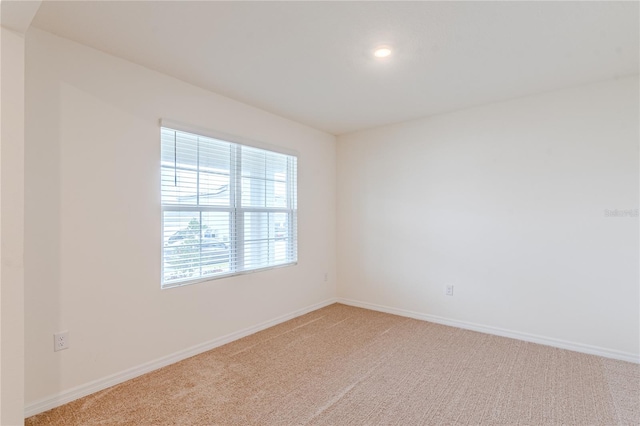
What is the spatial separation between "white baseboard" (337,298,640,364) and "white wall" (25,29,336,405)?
2.10m

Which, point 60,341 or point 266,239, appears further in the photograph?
point 266,239

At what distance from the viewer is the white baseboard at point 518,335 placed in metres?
2.83

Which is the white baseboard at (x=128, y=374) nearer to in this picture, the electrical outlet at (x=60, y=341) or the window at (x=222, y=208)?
the electrical outlet at (x=60, y=341)

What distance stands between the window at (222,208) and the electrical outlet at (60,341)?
2.35 ft

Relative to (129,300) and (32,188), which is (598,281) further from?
(32,188)

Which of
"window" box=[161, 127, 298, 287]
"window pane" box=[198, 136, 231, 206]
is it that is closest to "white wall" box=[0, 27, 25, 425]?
"window" box=[161, 127, 298, 287]

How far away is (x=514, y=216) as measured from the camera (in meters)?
3.32

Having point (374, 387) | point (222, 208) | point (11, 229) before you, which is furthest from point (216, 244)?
point (374, 387)

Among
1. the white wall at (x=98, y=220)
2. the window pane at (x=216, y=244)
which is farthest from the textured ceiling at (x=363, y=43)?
the window pane at (x=216, y=244)

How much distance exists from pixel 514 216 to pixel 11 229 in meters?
3.89

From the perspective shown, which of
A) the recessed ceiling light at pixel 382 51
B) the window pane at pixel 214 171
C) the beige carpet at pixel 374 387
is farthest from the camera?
the window pane at pixel 214 171

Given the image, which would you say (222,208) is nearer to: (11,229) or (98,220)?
(98,220)

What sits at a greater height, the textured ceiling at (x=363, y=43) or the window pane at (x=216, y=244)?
the textured ceiling at (x=363, y=43)

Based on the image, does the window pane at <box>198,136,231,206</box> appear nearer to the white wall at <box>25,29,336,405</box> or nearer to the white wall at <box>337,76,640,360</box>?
the white wall at <box>25,29,336,405</box>
